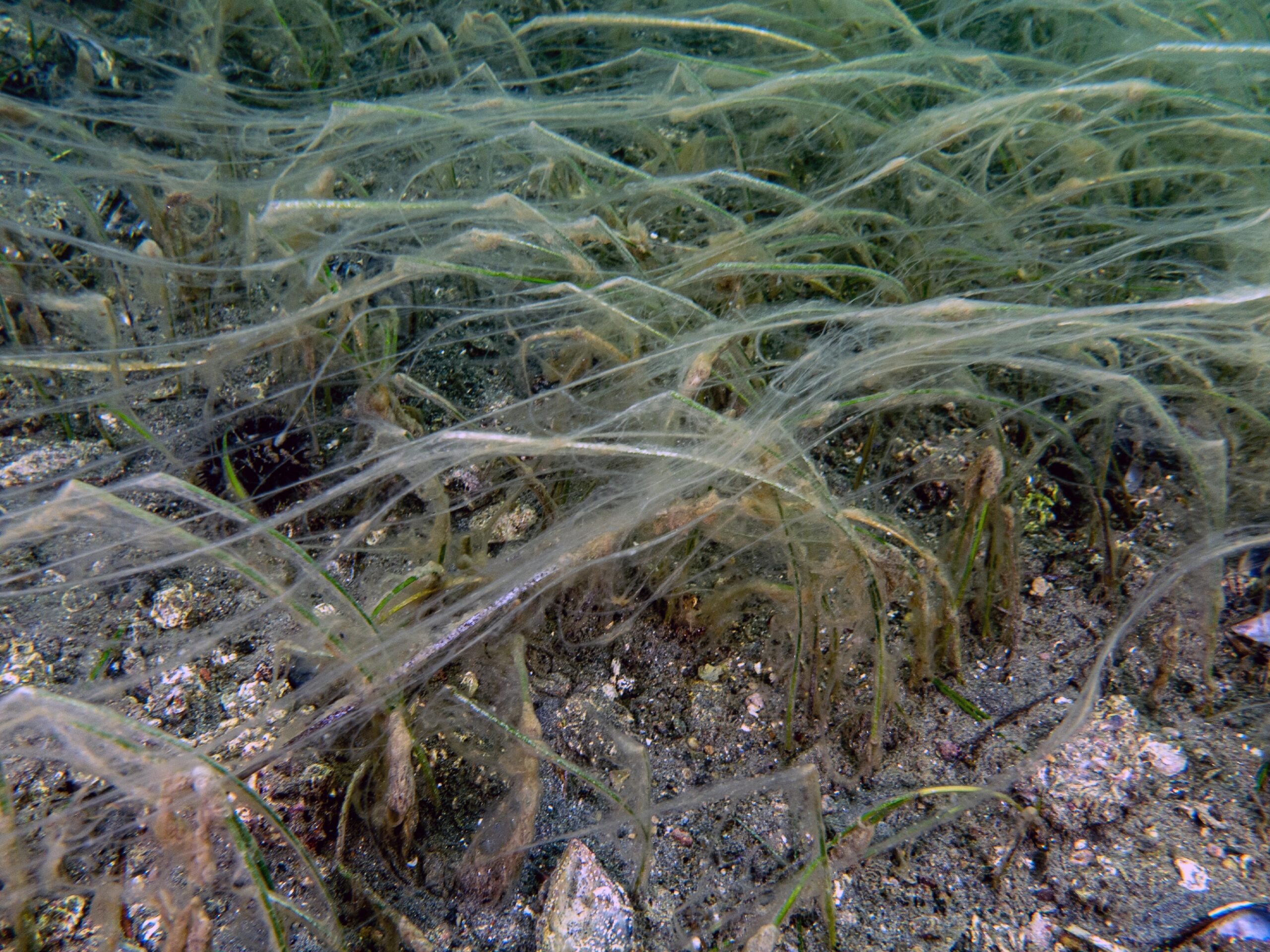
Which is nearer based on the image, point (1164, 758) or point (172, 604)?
point (1164, 758)

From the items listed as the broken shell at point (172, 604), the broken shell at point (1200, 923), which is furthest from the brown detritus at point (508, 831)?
the broken shell at point (1200, 923)

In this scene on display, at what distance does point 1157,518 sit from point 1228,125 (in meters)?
1.61

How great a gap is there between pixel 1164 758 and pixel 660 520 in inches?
51.0

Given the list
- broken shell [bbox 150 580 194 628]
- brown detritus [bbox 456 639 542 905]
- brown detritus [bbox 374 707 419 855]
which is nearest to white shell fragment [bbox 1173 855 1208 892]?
brown detritus [bbox 456 639 542 905]

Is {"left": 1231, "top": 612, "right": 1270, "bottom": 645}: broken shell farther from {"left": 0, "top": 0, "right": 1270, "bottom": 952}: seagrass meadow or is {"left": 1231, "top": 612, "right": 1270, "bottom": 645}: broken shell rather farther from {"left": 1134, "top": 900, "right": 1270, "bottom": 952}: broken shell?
{"left": 1134, "top": 900, "right": 1270, "bottom": 952}: broken shell

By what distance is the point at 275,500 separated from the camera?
6.33ft

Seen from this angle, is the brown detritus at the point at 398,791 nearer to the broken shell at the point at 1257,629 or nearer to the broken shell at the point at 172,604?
the broken shell at the point at 172,604

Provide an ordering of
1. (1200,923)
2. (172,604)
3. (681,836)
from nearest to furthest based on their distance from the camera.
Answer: (1200,923) → (681,836) → (172,604)

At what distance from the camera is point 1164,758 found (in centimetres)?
146

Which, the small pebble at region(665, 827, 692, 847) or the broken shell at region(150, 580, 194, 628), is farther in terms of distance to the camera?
the broken shell at region(150, 580, 194, 628)

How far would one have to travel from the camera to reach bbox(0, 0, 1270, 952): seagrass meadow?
4.21ft

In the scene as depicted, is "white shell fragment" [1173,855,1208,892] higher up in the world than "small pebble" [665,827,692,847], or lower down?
higher up


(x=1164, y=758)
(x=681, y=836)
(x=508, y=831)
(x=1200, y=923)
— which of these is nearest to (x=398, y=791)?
(x=508, y=831)

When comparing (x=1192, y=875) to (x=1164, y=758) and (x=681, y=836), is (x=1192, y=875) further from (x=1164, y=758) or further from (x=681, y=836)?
(x=681, y=836)
